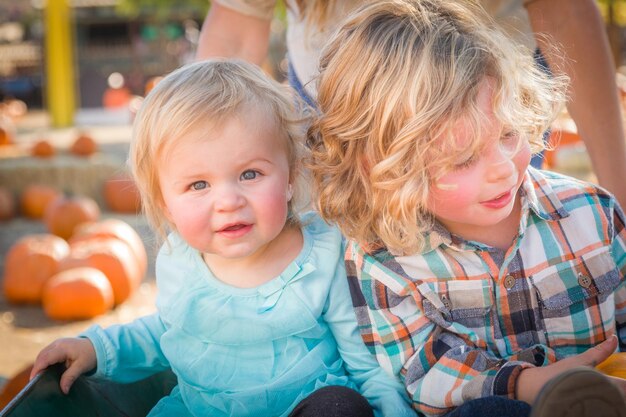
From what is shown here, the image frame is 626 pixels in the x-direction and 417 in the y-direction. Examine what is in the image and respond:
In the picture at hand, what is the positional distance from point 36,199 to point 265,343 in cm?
496

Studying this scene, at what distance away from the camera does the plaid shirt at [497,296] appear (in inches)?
58.2

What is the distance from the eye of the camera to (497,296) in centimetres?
148

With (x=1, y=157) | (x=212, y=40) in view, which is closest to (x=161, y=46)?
(x=1, y=157)

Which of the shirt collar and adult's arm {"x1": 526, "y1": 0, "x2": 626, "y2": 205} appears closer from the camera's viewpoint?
the shirt collar

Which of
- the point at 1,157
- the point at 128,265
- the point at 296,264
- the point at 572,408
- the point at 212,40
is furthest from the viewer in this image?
the point at 1,157

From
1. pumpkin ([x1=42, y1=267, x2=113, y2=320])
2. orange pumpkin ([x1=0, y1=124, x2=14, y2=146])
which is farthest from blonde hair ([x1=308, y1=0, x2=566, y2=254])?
orange pumpkin ([x1=0, y1=124, x2=14, y2=146])

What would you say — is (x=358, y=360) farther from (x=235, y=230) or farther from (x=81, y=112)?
(x=81, y=112)

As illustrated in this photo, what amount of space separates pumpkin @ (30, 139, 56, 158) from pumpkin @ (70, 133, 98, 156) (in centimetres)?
20

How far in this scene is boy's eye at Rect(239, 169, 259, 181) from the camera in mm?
1504

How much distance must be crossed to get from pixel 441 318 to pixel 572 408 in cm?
50

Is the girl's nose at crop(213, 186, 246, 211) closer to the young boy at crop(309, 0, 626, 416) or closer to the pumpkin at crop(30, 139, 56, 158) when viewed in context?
the young boy at crop(309, 0, 626, 416)

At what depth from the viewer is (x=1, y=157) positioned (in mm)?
6746

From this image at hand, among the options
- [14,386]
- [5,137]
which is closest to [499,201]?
[14,386]

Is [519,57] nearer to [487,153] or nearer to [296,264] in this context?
[487,153]
